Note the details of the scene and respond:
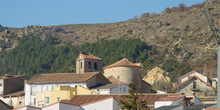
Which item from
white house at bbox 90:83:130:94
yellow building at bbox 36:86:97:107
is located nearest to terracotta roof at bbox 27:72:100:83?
yellow building at bbox 36:86:97:107

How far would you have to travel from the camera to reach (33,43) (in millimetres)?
152500

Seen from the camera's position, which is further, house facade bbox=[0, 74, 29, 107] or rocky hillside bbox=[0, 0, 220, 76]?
rocky hillside bbox=[0, 0, 220, 76]

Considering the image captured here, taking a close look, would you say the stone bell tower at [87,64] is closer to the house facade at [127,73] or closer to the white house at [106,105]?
the house facade at [127,73]

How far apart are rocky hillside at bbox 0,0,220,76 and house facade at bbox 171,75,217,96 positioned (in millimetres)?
26713

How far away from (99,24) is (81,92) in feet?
438

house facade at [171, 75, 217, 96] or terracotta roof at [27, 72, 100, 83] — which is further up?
terracotta roof at [27, 72, 100, 83]

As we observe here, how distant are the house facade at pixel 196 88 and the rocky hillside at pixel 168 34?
1052 inches

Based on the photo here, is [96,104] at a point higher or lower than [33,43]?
lower

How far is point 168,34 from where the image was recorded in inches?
4998

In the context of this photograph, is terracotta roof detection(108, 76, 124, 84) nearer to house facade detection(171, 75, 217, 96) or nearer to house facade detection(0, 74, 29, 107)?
house facade detection(171, 75, 217, 96)

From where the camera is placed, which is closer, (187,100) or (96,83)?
(187,100)

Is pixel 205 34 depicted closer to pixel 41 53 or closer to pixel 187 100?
pixel 41 53

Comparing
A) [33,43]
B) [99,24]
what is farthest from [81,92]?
[99,24]

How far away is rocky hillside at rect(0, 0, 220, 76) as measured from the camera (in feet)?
352
